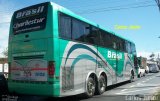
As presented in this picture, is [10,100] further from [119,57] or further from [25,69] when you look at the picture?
[119,57]

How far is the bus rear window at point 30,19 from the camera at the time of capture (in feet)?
34.7

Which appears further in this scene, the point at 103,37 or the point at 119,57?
the point at 119,57

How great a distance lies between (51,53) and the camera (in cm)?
1005

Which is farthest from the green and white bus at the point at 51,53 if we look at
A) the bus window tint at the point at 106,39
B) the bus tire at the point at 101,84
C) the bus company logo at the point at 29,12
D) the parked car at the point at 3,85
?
the parked car at the point at 3,85

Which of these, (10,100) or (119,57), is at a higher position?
(119,57)

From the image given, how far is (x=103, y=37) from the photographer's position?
599 inches

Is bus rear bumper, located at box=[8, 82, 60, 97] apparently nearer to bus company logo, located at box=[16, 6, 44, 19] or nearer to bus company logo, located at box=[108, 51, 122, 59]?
bus company logo, located at box=[16, 6, 44, 19]

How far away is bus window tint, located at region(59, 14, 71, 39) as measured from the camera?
1060 cm

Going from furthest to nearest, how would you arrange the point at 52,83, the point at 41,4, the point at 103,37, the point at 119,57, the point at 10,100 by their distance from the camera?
the point at 119,57
the point at 103,37
the point at 10,100
the point at 41,4
the point at 52,83

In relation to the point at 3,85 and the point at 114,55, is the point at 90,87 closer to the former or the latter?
the point at 3,85

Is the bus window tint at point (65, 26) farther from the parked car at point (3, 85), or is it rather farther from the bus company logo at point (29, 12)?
the parked car at point (3, 85)

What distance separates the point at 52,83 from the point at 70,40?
82.2 inches

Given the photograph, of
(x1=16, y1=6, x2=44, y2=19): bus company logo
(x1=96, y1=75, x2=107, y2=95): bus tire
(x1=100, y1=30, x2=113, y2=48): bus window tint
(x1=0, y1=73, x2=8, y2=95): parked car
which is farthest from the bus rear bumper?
(x1=100, y1=30, x2=113, y2=48): bus window tint

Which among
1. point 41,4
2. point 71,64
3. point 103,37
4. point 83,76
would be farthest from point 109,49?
point 41,4
